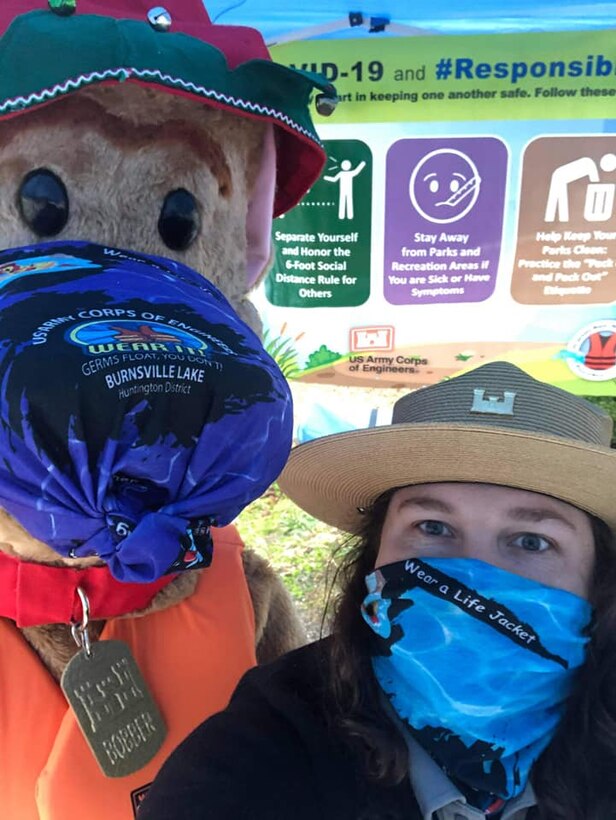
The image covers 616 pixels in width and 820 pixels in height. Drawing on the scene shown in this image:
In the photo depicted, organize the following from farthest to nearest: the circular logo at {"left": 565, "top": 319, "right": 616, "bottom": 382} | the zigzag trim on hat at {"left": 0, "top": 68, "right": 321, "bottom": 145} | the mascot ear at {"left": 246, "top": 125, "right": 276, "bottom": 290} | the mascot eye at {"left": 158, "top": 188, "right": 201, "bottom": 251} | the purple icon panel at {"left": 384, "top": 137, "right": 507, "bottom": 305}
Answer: the circular logo at {"left": 565, "top": 319, "right": 616, "bottom": 382}
the purple icon panel at {"left": 384, "top": 137, "right": 507, "bottom": 305}
the mascot ear at {"left": 246, "top": 125, "right": 276, "bottom": 290}
the mascot eye at {"left": 158, "top": 188, "right": 201, "bottom": 251}
the zigzag trim on hat at {"left": 0, "top": 68, "right": 321, "bottom": 145}

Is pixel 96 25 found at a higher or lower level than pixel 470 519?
higher

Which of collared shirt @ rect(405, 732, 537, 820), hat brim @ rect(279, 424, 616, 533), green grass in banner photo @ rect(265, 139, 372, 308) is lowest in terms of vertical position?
collared shirt @ rect(405, 732, 537, 820)

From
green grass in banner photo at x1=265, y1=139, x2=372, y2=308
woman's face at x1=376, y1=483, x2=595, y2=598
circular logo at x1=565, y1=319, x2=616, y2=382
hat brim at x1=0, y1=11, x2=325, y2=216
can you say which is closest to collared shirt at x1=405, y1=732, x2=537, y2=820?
woman's face at x1=376, y1=483, x2=595, y2=598

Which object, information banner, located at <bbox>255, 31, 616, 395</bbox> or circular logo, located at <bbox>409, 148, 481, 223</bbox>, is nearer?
information banner, located at <bbox>255, 31, 616, 395</bbox>

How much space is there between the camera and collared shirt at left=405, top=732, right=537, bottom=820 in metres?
0.92

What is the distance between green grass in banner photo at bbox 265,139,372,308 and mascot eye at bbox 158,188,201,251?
4.19ft

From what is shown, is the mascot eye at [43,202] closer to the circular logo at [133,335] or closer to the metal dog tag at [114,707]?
the circular logo at [133,335]

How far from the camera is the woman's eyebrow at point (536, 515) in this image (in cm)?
105

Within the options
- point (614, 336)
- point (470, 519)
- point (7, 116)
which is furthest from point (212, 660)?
point (614, 336)

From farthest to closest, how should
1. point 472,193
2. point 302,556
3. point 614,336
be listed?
point 302,556
point 614,336
point 472,193

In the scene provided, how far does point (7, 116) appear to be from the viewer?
2.93 ft

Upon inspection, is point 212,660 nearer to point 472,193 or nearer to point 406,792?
point 406,792

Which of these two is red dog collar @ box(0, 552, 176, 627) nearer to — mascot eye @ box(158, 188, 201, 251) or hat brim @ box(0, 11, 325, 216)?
mascot eye @ box(158, 188, 201, 251)

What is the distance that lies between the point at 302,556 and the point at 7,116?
2488 millimetres
